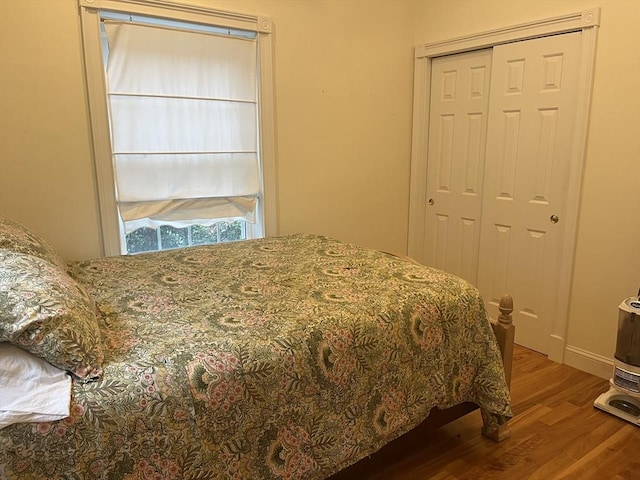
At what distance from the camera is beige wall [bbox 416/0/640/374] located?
2648mm

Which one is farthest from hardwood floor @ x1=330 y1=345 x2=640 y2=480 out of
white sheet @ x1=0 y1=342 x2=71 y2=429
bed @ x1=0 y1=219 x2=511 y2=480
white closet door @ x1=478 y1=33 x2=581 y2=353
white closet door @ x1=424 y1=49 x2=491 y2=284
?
white closet door @ x1=424 y1=49 x2=491 y2=284

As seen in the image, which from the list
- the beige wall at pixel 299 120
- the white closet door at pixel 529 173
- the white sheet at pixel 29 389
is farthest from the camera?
the white closet door at pixel 529 173

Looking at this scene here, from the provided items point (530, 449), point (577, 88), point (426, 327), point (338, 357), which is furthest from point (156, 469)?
point (577, 88)

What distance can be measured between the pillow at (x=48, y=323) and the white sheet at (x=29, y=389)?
3cm

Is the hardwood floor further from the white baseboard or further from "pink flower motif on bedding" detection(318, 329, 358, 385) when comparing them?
"pink flower motif on bedding" detection(318, 329, 358, 385)

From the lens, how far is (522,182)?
324 cm

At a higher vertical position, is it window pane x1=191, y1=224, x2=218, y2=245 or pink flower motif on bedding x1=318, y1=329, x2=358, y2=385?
window pane x1=191, y1=224, x2=218, y2=245

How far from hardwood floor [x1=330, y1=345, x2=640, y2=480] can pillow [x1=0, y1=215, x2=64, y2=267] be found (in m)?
1.46


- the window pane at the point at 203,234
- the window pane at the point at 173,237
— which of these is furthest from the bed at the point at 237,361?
the window pane at the point at 203,234

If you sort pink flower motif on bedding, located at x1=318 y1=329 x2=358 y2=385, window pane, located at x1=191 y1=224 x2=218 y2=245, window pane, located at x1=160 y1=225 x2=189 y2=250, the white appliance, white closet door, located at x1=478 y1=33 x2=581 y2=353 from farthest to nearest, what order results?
window pane, located at x1=191 y1=224 x2=218 y2=245
window pane, located at x1=160 y1=225 x2=189 y2=250
white closet door, located at x1=478 y1=33 x2=581 y2=353
the white appliance
pink flower motif on bedding, located at x1=318 y1=329 x2=358 y2=385

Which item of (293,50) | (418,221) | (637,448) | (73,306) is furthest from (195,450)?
(418,221)

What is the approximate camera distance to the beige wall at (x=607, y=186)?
2.65 m

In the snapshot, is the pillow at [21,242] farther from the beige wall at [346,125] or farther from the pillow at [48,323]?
the beige wall at [346,125]

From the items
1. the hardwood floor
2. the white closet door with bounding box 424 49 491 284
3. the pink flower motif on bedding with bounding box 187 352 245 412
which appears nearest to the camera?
the pink flower motif on bedding with bounding box 187 352 245 412
